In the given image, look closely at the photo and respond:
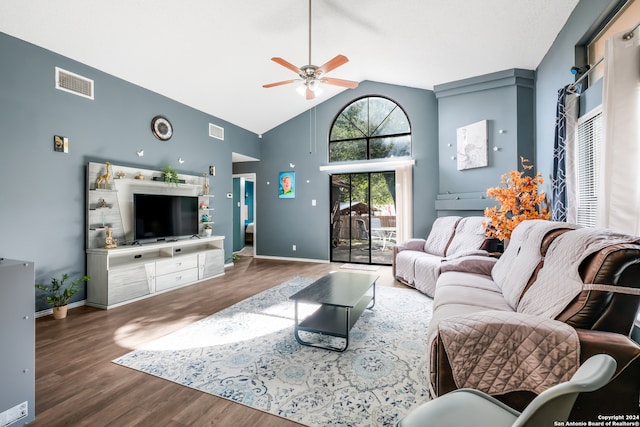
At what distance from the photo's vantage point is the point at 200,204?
524 centimetres

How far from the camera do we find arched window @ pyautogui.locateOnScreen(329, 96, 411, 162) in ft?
19.2

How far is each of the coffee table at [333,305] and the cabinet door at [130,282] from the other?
7.64 ft

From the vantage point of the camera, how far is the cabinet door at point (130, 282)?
345 centimetres

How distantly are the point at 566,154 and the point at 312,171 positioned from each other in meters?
4.47

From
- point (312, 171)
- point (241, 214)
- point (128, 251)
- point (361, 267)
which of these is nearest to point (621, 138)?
point (361, 267)

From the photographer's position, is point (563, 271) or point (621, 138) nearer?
point (563, 271)

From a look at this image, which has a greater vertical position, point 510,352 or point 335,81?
point 335,81

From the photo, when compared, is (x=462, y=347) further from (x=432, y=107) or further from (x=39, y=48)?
(x=432, y=107)

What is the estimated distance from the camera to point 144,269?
3.79 m

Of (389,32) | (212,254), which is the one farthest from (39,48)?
(389,32)

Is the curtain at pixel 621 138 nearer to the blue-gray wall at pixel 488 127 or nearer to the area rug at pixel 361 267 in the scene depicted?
the blue-gray wall at pixel 488 127

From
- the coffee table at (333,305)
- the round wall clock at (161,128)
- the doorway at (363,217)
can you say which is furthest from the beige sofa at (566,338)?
the round wall clock at (161,128)

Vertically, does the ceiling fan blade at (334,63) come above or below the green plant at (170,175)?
above

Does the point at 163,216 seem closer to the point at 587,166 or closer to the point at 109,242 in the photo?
the point at 109,242
